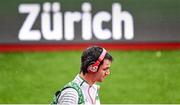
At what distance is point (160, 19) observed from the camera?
336 inches

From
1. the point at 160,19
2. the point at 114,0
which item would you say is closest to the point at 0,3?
the point at 114,0

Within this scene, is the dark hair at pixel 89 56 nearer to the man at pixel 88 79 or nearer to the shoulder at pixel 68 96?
the man at pixel 88 79

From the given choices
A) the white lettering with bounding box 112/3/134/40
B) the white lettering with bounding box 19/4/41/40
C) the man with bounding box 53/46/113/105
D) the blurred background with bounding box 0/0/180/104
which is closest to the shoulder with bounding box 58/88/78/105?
the man with bounding box 53/46/113/105

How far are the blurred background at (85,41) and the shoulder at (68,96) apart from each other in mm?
4609

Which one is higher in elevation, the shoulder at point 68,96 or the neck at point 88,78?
the neck at point 88,78

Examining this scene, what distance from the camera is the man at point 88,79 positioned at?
11.8 feet

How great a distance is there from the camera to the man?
142 inches

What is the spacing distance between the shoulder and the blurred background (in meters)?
4.61

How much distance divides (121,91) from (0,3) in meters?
1.86

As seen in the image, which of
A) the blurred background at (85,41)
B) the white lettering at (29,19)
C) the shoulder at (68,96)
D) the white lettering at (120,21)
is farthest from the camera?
the white lettering at (29,19)

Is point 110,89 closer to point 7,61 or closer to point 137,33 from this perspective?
point 137,33

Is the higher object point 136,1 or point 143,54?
point 136,1

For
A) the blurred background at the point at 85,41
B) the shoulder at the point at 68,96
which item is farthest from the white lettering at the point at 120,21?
the shoulder at the point at 68,96

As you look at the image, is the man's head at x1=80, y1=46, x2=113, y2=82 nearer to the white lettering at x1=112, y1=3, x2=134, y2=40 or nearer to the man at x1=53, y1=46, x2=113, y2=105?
the man at x1=53, y1=46, x2=113, y2=105
